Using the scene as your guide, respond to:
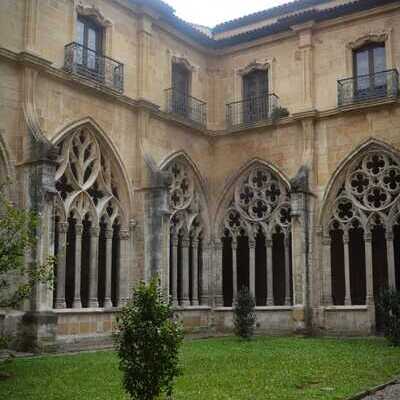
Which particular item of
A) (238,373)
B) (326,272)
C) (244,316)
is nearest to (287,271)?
(326,272)

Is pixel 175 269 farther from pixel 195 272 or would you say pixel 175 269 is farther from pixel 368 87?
pixel 368 87

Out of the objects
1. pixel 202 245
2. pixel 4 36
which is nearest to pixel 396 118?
pixel 202 245

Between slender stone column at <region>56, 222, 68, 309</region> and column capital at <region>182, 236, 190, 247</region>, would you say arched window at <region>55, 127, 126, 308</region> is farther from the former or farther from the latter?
column capital at <region>182, 236, 190, 247</region>

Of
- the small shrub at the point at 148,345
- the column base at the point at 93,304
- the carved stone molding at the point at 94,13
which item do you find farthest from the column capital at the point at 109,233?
the small shrub at the point at 148,345

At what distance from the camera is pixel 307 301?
18125mm

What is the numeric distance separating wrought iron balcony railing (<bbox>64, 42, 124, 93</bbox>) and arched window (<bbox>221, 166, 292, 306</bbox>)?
17.7 feet

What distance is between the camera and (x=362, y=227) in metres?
18.3

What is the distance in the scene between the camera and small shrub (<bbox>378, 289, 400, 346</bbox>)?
14914 mm

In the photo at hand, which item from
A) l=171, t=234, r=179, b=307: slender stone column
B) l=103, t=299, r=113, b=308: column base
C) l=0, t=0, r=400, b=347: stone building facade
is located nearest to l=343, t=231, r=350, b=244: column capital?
l=0, t=0, r=400, b=347: stone building facade

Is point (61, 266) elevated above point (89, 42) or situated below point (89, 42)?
below

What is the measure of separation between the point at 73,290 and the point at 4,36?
643 cm

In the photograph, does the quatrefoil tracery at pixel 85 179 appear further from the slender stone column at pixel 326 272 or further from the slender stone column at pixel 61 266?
the slender stone column at pixel 326 272

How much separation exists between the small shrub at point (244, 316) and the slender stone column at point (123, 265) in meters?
3.02

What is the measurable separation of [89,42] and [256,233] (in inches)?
298
